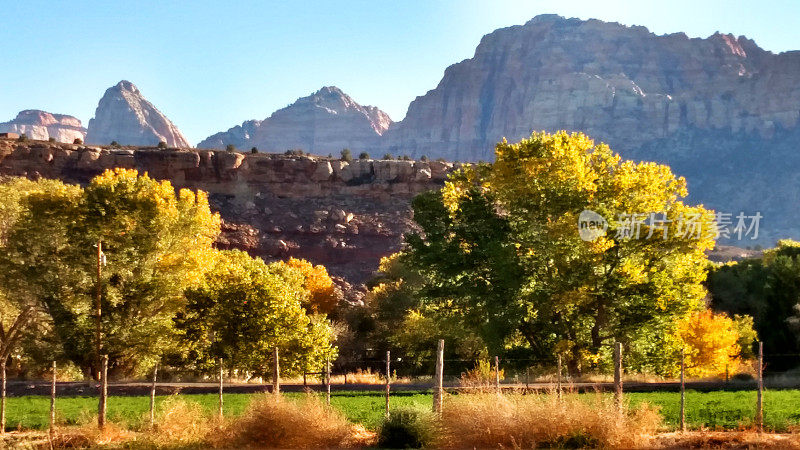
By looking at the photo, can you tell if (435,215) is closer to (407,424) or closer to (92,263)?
(92,263)

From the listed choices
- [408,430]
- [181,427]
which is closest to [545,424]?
[408,430]

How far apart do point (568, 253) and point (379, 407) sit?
35.7 ft

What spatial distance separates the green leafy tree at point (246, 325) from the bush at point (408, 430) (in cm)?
2582

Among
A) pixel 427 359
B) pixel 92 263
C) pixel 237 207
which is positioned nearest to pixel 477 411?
pixel 92 263

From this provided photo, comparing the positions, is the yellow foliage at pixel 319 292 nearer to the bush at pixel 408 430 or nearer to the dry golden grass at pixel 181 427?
the dry golden grass at pixel 181 427

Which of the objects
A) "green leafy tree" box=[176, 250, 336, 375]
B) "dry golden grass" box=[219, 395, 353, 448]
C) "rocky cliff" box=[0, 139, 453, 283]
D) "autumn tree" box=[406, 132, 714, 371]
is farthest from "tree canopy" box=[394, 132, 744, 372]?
"rocky cliff" box=[0, 139, 453, 283]

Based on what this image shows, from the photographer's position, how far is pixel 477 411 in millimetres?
18391

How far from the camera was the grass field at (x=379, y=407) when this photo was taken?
22219mm

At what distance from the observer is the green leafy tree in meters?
45.0

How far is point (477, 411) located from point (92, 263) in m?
25.1

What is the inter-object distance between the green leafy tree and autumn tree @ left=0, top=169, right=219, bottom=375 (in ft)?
15.8

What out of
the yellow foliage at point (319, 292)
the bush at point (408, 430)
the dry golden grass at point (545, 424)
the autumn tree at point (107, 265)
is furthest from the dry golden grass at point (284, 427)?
the yellow foliage at point (319, 292)

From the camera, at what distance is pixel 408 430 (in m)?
19.4

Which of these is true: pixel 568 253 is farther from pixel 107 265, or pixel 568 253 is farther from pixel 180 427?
pixel 107 265
